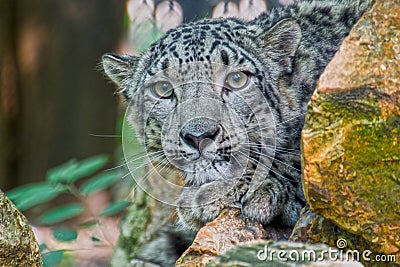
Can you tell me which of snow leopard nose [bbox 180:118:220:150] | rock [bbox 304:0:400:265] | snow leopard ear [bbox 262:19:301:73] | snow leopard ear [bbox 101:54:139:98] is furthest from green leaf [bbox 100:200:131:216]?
rock [bbox 304:0:400:265]

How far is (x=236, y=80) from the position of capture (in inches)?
187

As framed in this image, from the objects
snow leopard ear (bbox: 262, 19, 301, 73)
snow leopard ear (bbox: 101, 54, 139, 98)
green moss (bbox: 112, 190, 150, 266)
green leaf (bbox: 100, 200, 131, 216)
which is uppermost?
snow leopard ear (bbox: 262, 19, 301, 73)

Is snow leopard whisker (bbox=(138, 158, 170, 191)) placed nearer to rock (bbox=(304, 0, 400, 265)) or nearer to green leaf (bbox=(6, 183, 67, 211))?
green leaf (bbox=(6, 183, 67, 211))

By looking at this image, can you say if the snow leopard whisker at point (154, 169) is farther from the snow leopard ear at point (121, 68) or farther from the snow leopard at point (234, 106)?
the snow leopard ear at point (121, 68)

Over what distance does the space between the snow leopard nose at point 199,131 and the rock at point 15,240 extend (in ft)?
3.49

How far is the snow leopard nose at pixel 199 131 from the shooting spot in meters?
4.28

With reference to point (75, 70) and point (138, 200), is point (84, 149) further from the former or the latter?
point (138, 200)

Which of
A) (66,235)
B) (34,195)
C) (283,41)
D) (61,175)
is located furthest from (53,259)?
(283,41)

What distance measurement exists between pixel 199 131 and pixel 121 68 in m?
1.39

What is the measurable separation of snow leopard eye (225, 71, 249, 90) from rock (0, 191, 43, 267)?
5.20 ft

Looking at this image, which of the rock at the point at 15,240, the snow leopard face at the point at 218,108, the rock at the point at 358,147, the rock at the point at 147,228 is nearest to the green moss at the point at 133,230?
the rock at the point at 147,228

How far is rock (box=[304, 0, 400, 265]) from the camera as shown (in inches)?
124

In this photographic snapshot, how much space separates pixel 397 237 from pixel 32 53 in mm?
7441

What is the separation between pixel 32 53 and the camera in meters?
9.84
